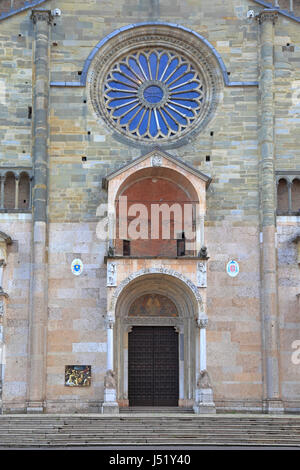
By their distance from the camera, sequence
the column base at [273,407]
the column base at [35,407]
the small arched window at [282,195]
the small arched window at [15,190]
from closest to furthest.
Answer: the column base at [35,407], the column base at [273,407], the small arched window at [15,190], the small arched window at [282,195]

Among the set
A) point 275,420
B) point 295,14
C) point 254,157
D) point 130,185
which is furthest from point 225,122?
point 275,420

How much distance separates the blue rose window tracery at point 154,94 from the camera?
2727 cm

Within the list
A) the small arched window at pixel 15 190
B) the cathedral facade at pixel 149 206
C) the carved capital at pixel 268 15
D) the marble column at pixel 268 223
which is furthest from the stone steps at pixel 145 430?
the carved capital at pixel 268 15

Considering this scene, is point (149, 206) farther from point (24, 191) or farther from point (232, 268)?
point (24, 191)

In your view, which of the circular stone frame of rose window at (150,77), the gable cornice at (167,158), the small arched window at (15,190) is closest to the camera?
the gable cornice at (167,158)

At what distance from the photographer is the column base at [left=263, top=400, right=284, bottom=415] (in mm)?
24594

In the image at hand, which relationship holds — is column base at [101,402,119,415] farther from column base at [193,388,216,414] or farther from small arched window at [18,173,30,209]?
small arched window at [18,173,30,209]

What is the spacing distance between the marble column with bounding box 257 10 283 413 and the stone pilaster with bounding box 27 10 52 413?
21.8 ft

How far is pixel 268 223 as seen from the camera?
85.1 feet

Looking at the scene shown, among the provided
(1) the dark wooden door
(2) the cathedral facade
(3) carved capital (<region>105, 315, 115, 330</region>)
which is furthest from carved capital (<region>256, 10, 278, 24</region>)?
(3) carved capital (<region>105, 315, 115, 330</region>)

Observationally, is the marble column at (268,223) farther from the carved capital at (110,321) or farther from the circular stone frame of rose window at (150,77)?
the carved capital at (110,321)

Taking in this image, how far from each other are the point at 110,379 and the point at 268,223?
6.78 meters

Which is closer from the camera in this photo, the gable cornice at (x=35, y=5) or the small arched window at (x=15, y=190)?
the small arched window at (x=15, y=190)

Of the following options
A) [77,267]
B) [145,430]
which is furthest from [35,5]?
[145,430]
